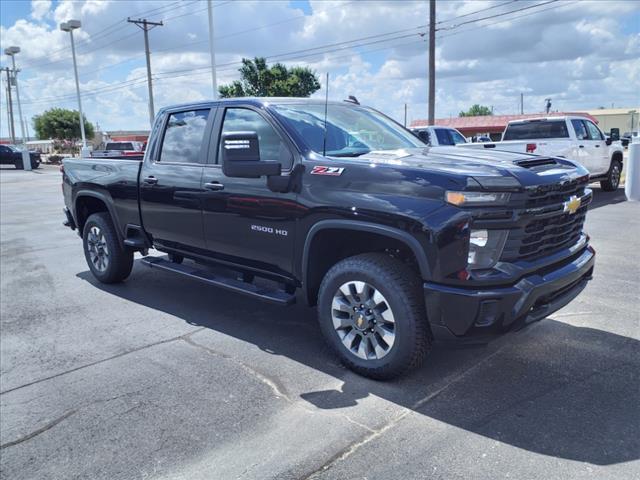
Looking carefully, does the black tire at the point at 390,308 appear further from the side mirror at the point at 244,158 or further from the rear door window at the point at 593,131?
the rear door window at the point at 593,131

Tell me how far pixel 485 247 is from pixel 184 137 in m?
3.25

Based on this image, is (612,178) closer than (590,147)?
No

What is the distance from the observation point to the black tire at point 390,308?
3521mm

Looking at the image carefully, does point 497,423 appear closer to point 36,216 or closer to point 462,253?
point 462,253

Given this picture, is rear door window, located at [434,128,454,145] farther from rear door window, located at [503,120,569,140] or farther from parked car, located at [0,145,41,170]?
parked car, located at [0,145,41,170]

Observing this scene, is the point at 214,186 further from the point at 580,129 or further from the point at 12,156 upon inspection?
the point at 12,156

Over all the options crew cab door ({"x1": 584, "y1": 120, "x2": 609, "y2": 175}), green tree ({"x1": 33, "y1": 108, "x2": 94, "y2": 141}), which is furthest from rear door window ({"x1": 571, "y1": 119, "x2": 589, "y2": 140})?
green tree ({"x1": 33, "y1": 108, "x2": 94, "y2": 141})

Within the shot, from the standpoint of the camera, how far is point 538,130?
13.3 metres

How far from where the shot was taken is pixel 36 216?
13.6 meters

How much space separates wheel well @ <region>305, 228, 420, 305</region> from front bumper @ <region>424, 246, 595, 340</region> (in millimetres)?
402

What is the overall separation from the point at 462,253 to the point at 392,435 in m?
1.13

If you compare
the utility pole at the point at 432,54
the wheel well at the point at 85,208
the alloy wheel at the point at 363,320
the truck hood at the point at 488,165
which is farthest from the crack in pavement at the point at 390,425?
the utility pole at the point at 432,54

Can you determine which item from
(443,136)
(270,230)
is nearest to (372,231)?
(270,230)

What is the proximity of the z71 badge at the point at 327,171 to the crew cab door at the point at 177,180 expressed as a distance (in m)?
1.38
